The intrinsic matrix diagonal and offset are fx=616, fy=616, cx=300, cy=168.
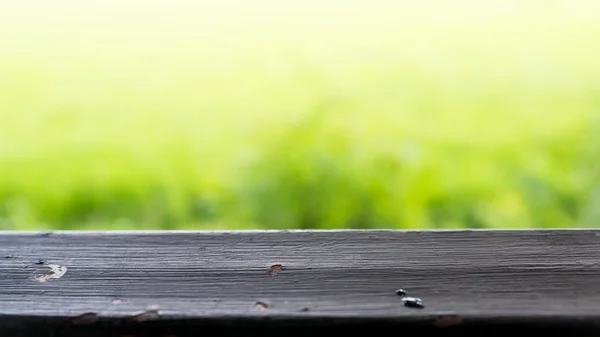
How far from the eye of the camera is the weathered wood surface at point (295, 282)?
1.13ft

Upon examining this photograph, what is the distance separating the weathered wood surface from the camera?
0.34 metres

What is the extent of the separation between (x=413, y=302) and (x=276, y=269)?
0.09 meters

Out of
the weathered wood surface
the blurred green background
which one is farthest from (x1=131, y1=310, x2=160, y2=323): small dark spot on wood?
the blurred green background

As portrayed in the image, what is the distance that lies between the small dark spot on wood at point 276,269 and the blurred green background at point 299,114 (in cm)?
86

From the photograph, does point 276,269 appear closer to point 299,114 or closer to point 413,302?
point 413,302

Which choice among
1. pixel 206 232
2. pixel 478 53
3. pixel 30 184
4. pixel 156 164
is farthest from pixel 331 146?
pixel 206 232

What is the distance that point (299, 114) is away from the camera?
1.46 meters

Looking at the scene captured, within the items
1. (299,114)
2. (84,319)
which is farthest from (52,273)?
(299,114)

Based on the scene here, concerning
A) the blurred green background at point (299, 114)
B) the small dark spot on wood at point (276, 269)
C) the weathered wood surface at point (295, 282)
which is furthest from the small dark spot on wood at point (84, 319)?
the blurred green background at point (299, 114)

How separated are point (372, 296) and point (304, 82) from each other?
48.1 inches

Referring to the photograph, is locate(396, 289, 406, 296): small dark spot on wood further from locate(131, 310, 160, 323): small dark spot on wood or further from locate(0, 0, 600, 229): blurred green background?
locate(0, 0, 600, 229): blurred green background

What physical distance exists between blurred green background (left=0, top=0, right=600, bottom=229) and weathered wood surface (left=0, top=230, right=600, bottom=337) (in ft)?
2.69

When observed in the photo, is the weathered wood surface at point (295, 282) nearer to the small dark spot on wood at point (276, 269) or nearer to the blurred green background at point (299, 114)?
the small dark spot on wood at point (276, 269)

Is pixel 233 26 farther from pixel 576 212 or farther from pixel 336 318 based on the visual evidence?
pixel 336 318
